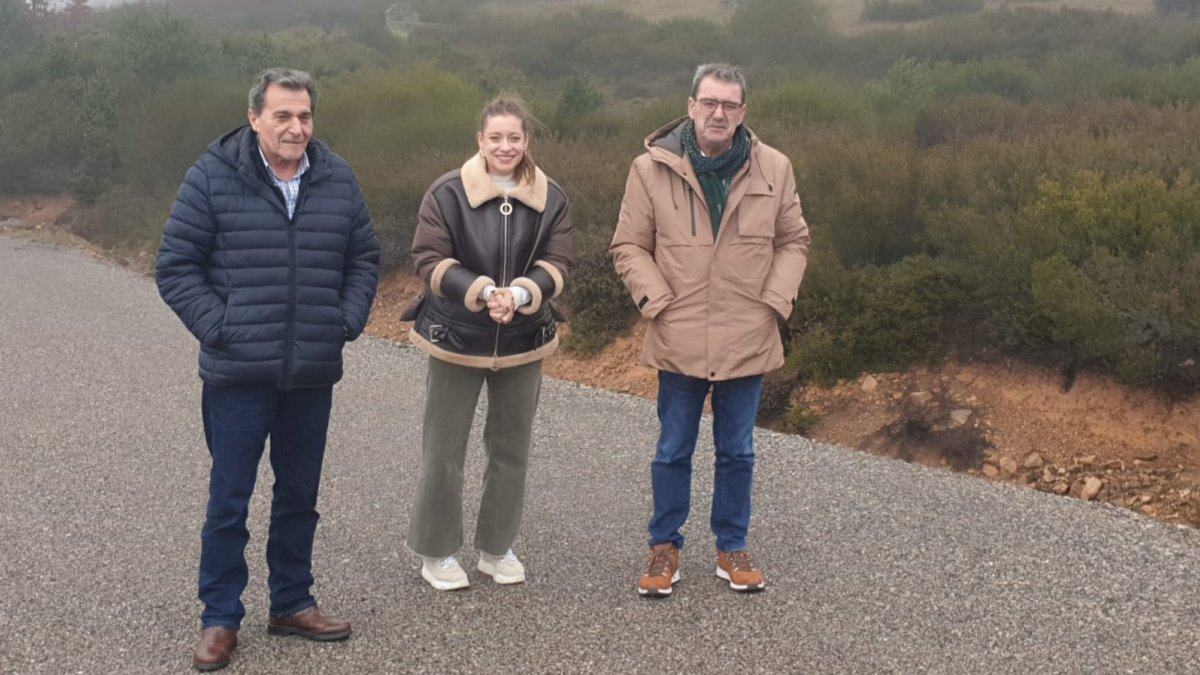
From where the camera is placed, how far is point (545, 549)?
577cm

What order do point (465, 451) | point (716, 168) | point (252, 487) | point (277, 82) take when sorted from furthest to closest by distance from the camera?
point (465, 451)
point (716, 168)
point (252, 487)
point (277, 82)

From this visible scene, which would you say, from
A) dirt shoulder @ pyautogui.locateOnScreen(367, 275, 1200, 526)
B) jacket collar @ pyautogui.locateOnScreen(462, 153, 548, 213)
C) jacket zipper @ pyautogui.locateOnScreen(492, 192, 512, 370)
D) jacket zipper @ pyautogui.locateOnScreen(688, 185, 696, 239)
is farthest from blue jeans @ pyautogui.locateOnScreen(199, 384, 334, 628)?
dirt shoulder @ pyautogui.locateOnScreen(367, 275, 1200, 526)

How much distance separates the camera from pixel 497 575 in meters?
5.27

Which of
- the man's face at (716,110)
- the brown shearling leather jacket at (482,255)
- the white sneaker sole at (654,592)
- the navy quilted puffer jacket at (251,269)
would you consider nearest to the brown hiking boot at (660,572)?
the white sneaker sole at (654,592)

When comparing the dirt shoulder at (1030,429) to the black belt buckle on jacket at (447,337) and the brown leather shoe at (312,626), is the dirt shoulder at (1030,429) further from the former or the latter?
the brown leather shoe at (312,626)

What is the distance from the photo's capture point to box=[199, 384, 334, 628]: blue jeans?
4383mm

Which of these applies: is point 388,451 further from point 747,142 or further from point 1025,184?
point 1025,184

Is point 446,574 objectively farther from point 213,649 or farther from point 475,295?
point 475,295

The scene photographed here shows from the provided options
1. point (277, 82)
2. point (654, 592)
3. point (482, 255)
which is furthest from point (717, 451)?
point (277, 82)

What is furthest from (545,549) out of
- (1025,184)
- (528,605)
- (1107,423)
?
(1025,184)

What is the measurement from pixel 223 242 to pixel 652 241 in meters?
1.69

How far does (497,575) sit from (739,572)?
100 centimetres

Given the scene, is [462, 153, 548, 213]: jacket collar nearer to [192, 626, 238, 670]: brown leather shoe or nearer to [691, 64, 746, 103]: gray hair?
[691, 64, 746, 103]: gray hair

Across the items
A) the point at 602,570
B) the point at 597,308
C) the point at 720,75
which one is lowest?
the point at 597,308
